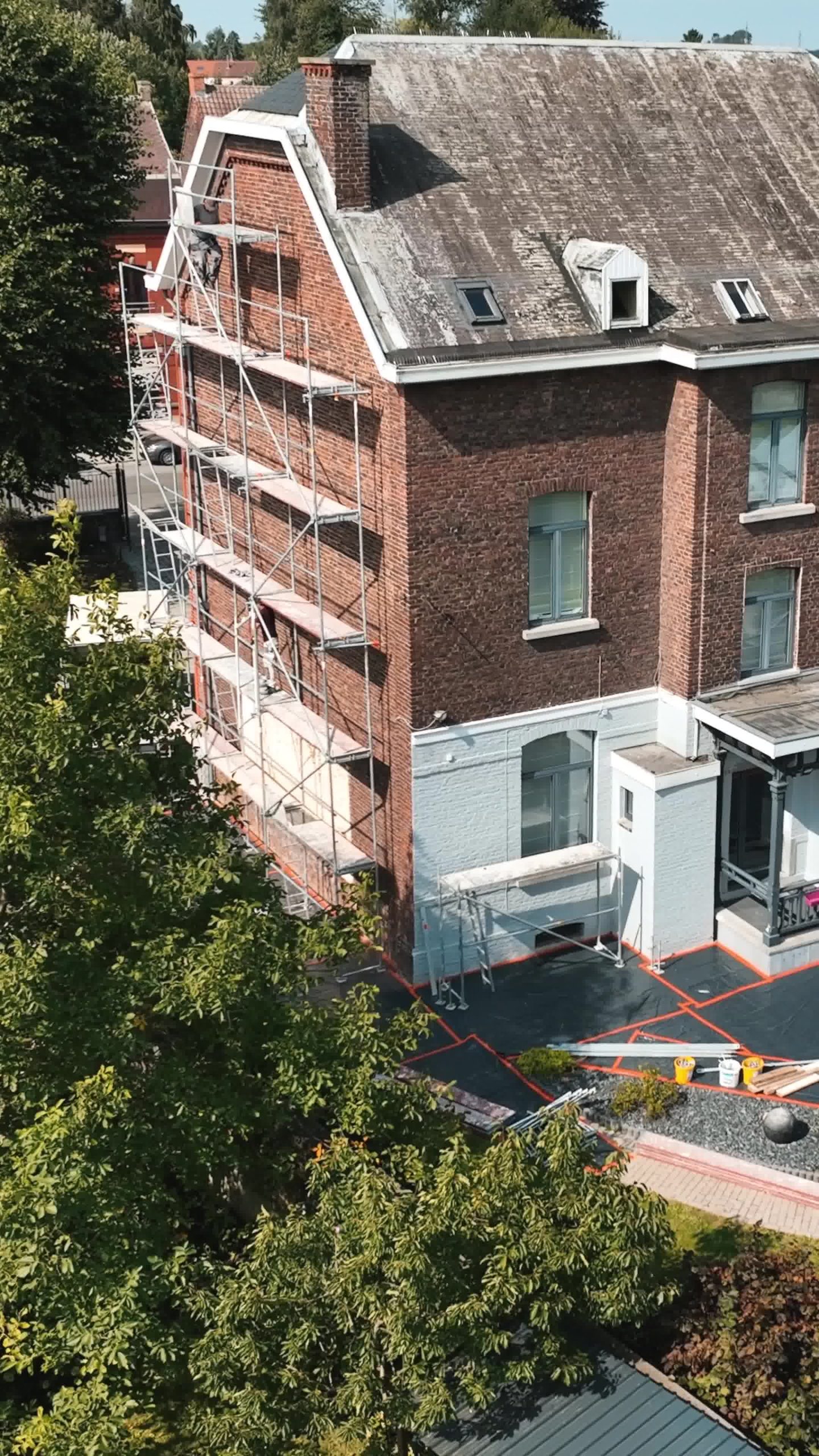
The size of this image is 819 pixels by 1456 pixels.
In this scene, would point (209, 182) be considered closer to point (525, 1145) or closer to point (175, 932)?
point (175, 932)

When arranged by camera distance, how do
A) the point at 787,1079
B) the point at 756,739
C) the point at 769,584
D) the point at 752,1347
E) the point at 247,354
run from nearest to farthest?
the point at 752,1347 < the point at 787,1079 < the point at 756,739 < the point at 769,584 < the point at 247,354

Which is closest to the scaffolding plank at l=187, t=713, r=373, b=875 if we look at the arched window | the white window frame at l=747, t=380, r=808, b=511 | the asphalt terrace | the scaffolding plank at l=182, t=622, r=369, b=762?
the scaffolding plank at l=182, t=622, r=369, b=762

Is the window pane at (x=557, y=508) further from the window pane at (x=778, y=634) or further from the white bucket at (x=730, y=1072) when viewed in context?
the white bucket at (x=730, y=1072)

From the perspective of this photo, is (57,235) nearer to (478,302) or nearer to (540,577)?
(478,302)

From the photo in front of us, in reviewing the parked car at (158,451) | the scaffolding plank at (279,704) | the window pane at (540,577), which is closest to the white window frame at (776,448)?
the window pane at (540,577)

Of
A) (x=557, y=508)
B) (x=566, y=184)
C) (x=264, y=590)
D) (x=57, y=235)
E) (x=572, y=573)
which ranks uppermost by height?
(x=566, y=184)

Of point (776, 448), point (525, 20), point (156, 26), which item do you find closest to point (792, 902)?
point (776, 448)
